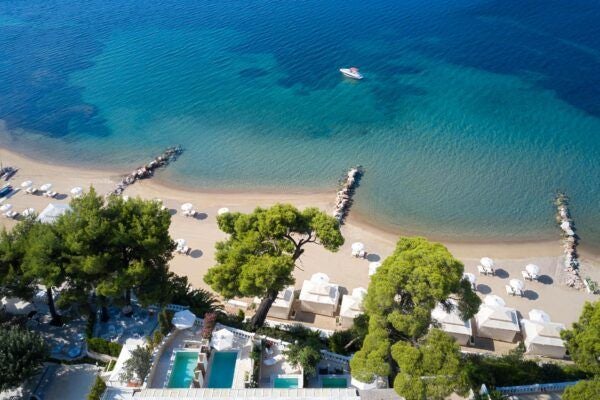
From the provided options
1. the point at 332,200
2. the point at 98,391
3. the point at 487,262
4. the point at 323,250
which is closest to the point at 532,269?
the point at 487,262

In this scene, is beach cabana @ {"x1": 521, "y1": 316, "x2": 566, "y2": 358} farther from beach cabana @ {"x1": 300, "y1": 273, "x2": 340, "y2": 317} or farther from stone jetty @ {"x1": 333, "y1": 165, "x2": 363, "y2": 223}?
stone jetty @ {"x1": 333, "y1": 165, "x2": 363, "y2": 223}

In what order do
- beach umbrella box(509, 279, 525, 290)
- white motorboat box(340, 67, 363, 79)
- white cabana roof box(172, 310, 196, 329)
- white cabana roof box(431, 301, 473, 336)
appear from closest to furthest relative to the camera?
white cabana roof box(172, 310, 196, 329), white cabana roof box(431, 301, 473, 336), beach umbrella box(509, 279, 525, 290), white motorboat box(340, 67, 363, 79)

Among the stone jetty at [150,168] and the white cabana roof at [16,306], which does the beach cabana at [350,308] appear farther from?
the stone jetty at [150,168]

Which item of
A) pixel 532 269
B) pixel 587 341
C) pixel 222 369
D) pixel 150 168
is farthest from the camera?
pixel 150 168

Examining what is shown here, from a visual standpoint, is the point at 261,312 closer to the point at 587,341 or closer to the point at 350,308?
the point at 350,308

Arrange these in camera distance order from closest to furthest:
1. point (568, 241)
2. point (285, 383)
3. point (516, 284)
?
1. point (285, 383)
2. point (516, 284)
3. point (568, 241)

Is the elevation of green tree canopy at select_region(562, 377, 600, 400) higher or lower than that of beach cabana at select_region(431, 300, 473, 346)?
lower

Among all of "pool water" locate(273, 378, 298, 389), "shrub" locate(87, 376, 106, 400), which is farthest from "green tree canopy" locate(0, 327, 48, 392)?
"pool water" locate(273, 378, 298, 389)

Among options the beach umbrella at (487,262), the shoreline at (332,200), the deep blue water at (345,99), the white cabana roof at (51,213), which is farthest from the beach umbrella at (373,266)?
the white cabana roof at (51,213)
